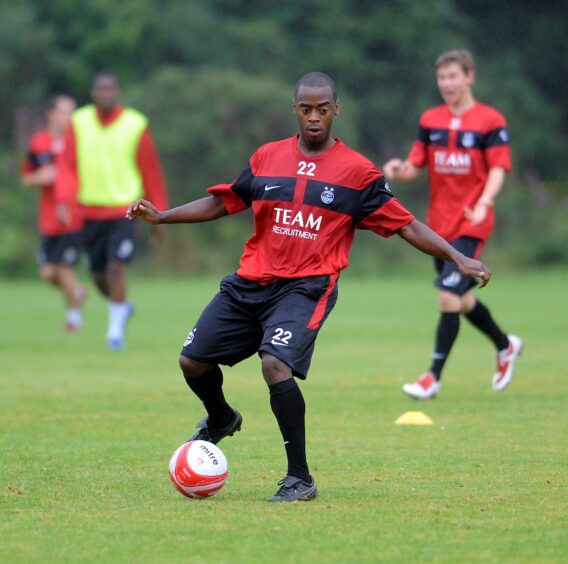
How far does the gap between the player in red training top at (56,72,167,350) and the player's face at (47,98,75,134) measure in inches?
101

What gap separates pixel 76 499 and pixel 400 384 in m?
5.22

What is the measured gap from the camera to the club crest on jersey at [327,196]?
648 cm

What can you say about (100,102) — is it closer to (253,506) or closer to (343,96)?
(253,506)

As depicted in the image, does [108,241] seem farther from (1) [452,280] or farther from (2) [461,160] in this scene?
(1) [452,280]

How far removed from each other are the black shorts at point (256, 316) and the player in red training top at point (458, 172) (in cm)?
371

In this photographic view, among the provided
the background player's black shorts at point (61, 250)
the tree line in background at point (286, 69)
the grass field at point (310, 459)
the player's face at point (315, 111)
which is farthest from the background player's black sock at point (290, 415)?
the tree line in background at point (286, 69)

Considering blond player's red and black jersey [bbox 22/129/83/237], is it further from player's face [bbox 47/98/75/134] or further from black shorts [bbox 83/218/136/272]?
black shorts [bbox 83/218/136/272]

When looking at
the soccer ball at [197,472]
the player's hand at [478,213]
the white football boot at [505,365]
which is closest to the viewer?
the soccer ball at [197,472]

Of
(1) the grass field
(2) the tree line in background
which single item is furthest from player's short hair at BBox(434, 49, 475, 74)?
(2) the tree line in background

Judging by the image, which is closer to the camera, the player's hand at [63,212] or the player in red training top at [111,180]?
the player in red training top at [111,180]

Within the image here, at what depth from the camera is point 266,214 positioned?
6594 millimetres

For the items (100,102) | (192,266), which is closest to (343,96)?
(192,266)

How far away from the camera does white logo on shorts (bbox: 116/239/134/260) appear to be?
45.4 feet

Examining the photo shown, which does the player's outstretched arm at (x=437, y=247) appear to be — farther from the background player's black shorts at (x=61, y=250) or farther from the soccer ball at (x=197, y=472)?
the background player's black shorts at (x=61, y=250)
